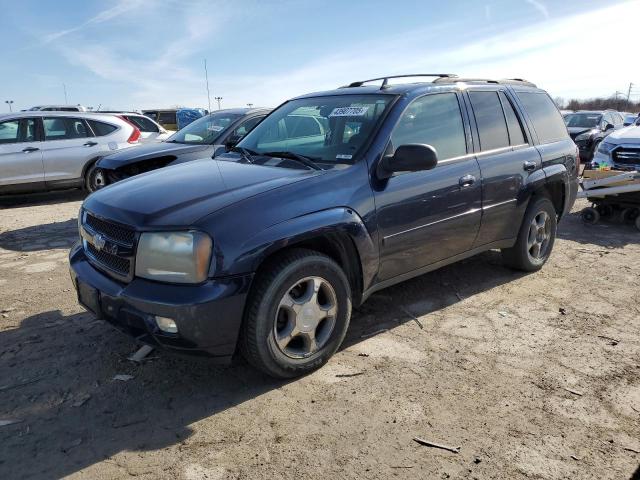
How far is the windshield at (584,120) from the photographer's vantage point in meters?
17.0

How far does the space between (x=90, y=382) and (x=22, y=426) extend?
474 millimetres

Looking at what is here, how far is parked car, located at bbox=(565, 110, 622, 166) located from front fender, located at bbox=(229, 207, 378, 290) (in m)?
14.1

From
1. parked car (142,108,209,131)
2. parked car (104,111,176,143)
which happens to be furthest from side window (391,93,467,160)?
parked car (142,108,209,131)

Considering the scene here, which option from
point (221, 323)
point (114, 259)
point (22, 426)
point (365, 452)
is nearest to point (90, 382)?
point (22, 426)

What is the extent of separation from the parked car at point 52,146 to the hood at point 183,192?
6675 mm

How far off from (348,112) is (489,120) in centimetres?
136

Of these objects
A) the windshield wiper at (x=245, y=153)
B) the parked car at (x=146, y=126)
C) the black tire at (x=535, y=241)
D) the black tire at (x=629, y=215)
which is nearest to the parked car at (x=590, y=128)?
the black tire at (x=629, y=215)

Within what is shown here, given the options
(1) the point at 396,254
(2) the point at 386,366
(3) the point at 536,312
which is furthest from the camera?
(3) the point at 536,312

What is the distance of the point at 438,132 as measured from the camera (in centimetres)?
404

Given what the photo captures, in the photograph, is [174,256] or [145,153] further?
[145,153]

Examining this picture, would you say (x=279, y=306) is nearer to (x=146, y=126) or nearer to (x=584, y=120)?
(x=146, y=126)

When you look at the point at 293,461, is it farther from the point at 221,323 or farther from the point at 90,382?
the point at 90,382

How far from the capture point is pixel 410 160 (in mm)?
3396

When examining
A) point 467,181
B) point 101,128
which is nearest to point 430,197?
point 467,181
